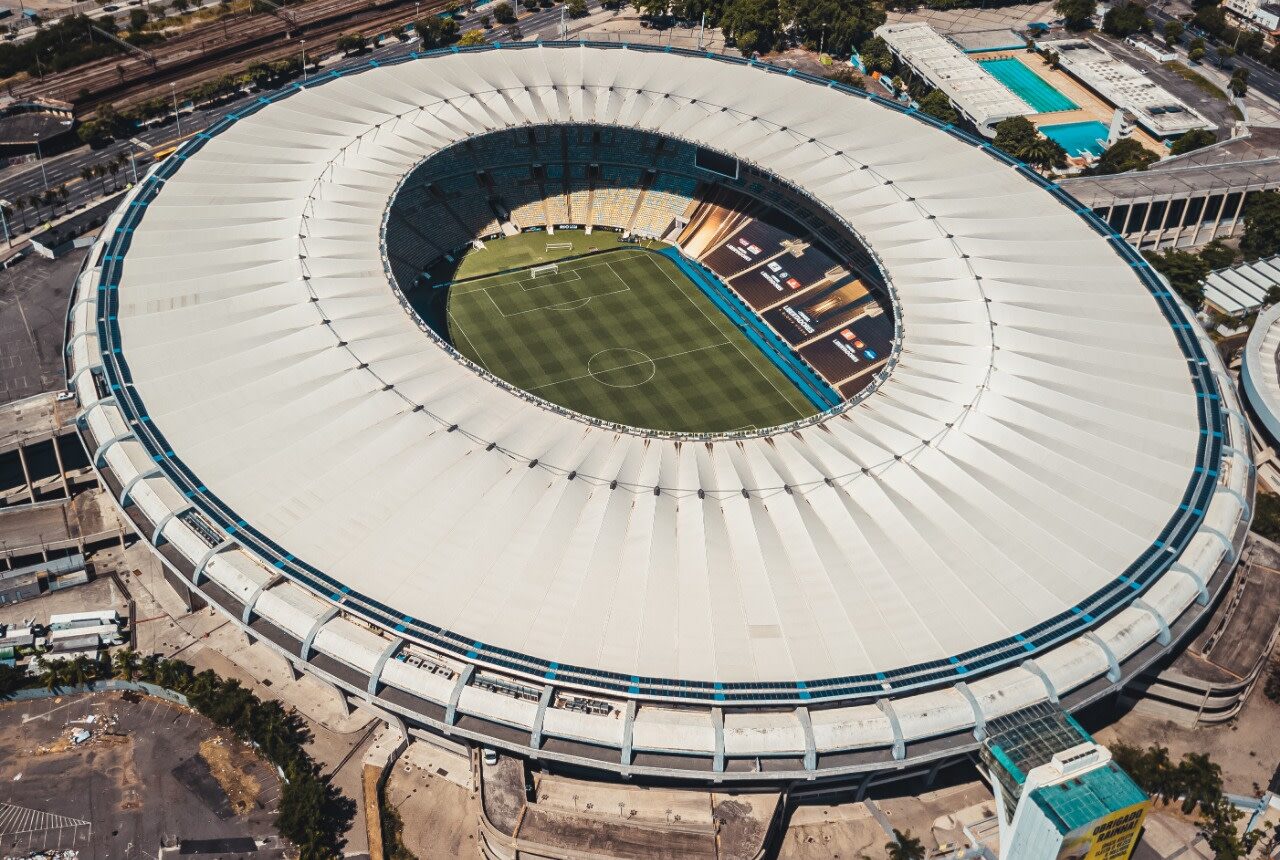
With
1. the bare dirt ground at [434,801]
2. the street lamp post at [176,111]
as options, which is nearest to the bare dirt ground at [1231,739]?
the bare dirt ground at [434,801]

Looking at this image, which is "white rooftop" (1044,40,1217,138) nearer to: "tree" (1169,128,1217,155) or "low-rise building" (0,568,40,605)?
"tree" (1169,128,1217,155)

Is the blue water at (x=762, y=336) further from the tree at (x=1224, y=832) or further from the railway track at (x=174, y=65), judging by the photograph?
the railway track at (x=174, y=65)

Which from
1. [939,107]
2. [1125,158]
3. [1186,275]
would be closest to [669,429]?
[1186,275]

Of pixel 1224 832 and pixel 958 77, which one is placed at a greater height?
pixel 958 77

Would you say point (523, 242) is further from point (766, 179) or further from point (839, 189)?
point (839, 189)

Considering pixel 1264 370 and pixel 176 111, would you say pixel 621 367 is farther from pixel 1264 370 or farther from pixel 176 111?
pixel 176 111
